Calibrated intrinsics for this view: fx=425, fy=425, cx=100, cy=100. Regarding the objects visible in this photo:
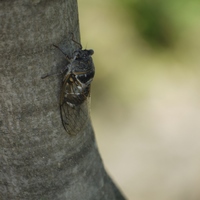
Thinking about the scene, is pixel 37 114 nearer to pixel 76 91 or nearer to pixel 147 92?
pixel 76 91

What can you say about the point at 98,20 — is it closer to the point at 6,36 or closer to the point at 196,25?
the point at 196,25

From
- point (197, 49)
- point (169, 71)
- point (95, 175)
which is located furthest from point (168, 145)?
point (95, 175)

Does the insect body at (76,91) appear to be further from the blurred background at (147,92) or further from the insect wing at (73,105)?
the blurred background at (147,92)

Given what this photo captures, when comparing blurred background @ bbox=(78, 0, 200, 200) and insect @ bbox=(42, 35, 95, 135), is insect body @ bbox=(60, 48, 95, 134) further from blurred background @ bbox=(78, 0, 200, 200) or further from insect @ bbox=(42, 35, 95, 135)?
blurred background @ bbox=(78, 0, 200, 200)

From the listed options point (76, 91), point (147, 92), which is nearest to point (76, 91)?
point (76, 91)

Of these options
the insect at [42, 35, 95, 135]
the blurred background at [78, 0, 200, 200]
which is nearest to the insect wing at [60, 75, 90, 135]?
the insect at [42, 35, 95, 135]
